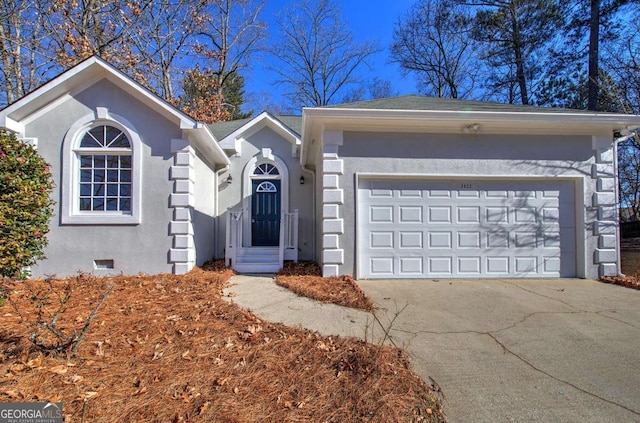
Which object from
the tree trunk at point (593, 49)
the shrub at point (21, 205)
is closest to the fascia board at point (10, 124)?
the shrub at point (21, 205)

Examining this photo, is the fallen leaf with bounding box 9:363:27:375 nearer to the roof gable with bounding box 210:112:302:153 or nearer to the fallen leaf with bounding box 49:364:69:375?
the fallen leaf with bounding box 49:364:69:375

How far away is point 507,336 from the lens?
3.76 m

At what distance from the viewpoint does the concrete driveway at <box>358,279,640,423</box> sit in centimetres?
246

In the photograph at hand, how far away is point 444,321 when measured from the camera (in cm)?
425

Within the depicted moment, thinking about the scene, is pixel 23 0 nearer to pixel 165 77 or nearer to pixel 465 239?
pixel 165 77

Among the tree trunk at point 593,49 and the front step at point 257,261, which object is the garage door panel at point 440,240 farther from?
the tree trunk at point 593,49

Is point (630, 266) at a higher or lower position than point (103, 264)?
lower

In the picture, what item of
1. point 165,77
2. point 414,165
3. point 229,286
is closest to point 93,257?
point 229,286

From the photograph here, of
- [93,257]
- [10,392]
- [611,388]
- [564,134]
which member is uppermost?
[564,134]

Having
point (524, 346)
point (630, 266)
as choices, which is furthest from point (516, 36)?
point (524, 346)

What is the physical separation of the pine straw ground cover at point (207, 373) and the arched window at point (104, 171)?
A: 312cm

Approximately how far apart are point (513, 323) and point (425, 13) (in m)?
22.5

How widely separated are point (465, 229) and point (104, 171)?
778cm

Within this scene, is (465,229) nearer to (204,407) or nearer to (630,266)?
(630,266)
